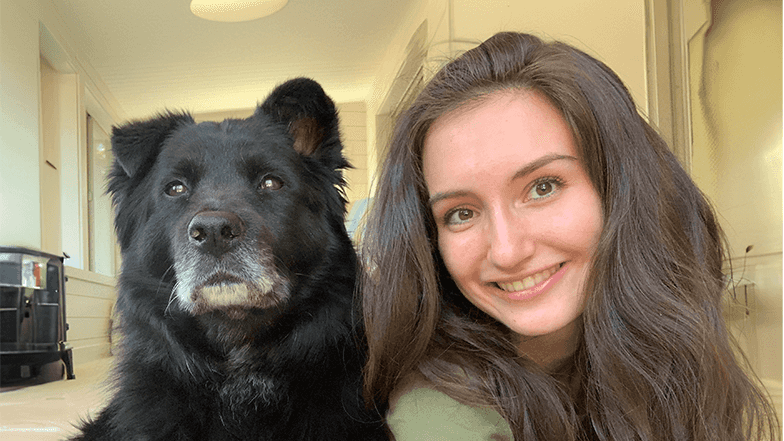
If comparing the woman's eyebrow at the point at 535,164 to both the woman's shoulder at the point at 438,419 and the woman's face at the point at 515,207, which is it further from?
the woman's shoulder at the point at 438,419

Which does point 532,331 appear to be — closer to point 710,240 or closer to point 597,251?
point 597,251

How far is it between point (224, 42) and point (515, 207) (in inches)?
74.8

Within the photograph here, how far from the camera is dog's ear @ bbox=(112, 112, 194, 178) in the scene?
3.67 feet

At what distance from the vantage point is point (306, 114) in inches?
46.2

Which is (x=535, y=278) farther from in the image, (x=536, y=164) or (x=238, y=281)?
(x=238, y=281)

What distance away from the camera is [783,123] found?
1.86 m

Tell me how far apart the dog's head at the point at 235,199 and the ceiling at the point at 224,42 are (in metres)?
0.82

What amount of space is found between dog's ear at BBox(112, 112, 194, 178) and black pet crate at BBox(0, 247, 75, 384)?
4.56ft

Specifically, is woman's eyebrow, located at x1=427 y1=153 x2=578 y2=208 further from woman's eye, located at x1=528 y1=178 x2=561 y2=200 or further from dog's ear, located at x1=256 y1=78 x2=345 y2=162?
dog's ear, located at x1=256 y1=78 x2=345 y2=162

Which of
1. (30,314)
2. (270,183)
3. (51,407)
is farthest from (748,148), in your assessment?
(30,314)

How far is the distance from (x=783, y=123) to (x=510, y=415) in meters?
1.70

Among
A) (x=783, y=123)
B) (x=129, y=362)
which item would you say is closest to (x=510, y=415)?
(x=129, y=362)

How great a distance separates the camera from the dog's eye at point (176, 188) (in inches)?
43.1

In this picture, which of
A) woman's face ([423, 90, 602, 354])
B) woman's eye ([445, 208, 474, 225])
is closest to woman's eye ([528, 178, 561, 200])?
woman's face ([423, 90, 602, 354])
